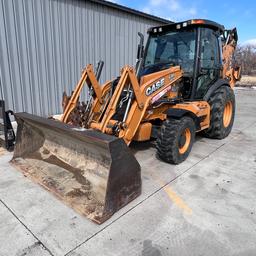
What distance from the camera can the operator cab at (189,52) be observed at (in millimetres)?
4262

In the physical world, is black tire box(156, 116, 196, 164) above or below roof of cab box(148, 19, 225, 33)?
below

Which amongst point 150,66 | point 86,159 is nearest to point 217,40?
point 150,66

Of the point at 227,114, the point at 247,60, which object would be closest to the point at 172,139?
the point at 227,114

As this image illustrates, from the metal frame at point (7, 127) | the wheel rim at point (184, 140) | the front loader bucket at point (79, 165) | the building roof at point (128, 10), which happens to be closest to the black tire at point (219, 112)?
the wheel rim at point (184, 140)

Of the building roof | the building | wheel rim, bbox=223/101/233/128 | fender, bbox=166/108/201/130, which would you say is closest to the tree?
the building roof

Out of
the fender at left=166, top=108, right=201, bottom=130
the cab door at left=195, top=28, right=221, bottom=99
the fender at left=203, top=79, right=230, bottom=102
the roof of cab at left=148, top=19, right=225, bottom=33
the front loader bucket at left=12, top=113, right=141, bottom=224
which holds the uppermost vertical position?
the roof of cab at left=148, top=19, right=225, bottom=33

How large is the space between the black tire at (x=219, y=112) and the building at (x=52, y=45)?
4.20 m

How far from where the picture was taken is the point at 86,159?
3.10m

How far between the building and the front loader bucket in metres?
2.69

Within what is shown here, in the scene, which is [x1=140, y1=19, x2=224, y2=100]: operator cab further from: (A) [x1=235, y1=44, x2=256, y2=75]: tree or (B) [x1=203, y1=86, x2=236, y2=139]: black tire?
(A) [x1=235, y1=44, x2=256, y2=75]: tree

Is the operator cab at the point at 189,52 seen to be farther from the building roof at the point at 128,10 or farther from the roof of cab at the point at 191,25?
the building roof at the point at 128,10

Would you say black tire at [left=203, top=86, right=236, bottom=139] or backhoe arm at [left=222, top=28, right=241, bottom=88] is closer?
black tire at [left=203, top=86, right=236, bottom=139]

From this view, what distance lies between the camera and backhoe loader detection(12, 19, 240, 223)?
270 centimetres

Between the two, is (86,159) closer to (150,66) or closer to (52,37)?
(150,66)
